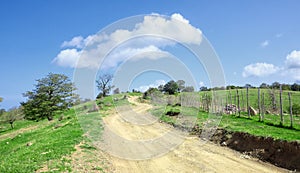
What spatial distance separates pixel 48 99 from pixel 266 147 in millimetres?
39369

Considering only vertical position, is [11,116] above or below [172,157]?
below

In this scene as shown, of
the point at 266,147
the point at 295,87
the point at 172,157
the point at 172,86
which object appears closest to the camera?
the point at 172,157

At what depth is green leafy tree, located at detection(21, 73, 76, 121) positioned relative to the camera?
138 ft

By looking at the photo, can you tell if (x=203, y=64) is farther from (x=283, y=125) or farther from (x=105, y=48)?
(x=283, y=125)

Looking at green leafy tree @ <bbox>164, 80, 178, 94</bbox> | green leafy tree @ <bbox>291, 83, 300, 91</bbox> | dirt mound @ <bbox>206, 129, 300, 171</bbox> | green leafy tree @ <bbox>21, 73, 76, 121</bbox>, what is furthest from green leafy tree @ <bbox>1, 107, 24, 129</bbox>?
green leafy tree @ <bbox>291, 83, 300, 91</bbox>

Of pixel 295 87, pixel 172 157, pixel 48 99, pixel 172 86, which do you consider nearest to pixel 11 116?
pixel 48 99

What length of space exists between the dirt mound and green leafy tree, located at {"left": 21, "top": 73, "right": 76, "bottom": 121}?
31.6 meters

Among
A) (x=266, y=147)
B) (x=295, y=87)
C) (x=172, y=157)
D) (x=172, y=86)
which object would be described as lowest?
(x=172, y=157)

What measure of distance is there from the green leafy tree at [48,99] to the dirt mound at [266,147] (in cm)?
3158

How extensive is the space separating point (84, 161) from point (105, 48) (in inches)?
184

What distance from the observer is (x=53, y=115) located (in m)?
44.2

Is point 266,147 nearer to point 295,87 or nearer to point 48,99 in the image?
point 48,99

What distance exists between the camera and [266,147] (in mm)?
11867

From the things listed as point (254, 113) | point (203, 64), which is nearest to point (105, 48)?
point (203, 64)
